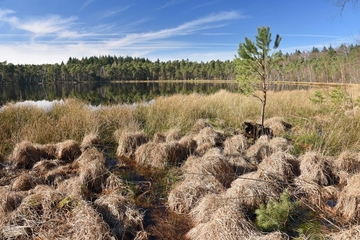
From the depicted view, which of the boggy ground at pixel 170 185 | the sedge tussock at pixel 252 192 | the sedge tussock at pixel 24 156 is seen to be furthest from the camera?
the sedge tussock at pixel 24 156

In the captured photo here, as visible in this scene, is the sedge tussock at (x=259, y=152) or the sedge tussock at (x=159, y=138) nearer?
the sedge tussock at (x=259, y=152)

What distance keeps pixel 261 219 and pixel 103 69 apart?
323 feet

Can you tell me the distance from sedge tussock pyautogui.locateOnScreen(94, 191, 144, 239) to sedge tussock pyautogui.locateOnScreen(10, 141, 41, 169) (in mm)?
2850

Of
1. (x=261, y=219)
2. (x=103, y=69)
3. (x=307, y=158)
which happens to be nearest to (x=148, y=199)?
(x=261, y=219)

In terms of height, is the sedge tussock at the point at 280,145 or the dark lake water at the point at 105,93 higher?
the dark lake water at the point at 105,93

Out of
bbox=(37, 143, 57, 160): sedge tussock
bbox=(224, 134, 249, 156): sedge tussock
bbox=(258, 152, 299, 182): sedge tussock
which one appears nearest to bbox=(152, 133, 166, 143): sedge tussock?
bbox=(224, 134, 249, 156): sedge tussock

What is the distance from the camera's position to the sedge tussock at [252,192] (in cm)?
334

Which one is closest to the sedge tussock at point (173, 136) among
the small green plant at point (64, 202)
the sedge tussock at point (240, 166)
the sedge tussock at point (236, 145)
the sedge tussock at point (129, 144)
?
the sedge tussock at point (129, 144)

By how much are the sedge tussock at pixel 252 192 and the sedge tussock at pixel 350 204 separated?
0.81 m

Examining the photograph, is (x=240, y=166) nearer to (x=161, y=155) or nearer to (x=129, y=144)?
Answer: (x=161, y=155)

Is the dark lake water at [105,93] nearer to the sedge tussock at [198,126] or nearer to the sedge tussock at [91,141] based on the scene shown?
the sedge tussock at [198,126]

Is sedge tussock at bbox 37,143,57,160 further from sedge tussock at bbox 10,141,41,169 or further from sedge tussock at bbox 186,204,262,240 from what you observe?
sedge tussock at bbox 186,204,262,240

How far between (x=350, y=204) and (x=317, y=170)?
1.07 m

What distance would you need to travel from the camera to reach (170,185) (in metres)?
4.50
